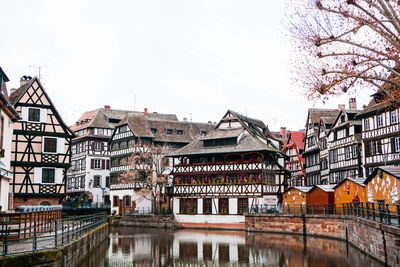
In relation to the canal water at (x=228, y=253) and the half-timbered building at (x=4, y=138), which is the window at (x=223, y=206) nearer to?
the canal water at (x=228, y=253)

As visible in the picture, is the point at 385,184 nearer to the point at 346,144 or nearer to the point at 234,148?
the point at 346,144

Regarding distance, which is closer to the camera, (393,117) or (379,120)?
(393,117)

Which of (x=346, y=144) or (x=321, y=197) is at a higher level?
(x=346, y=144)

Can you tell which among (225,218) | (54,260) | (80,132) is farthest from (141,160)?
(54,260)

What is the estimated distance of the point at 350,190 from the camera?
35938 millimetres

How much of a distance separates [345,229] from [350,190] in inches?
126

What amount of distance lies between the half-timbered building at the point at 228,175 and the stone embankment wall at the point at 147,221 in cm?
106

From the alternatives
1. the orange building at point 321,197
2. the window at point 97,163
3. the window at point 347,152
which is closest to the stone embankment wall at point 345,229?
the orange building at point 321,197

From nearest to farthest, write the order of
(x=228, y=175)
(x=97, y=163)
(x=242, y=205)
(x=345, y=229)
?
(x=345, y=229)
(x=242, y=205)
(x=228, y=175)
(x=97, y=163)

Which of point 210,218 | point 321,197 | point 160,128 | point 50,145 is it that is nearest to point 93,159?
point 160,128

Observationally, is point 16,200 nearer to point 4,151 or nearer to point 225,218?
point 4,151

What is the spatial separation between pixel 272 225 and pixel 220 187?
354 inches

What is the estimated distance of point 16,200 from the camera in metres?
40.2

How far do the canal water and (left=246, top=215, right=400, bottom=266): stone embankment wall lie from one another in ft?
→ 2.39
